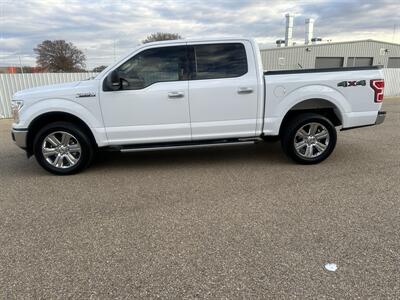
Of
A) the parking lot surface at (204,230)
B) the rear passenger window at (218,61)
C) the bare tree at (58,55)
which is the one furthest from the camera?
the bare tree at (58,55)

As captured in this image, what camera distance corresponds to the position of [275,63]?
2630 centimetres

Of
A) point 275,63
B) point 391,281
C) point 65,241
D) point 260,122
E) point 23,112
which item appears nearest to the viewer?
point 391,281

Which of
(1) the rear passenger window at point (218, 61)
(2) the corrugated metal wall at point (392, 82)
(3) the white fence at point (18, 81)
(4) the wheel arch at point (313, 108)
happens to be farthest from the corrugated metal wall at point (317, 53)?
(1) the rear passenger window at point (218, 61)

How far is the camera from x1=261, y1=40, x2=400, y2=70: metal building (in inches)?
1035

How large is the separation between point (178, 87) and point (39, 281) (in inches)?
125

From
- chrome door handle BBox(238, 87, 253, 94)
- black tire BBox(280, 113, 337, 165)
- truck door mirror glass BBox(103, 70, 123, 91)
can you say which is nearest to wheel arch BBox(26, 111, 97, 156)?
truck door mirror glass BBox(103, 70, 123, 91)

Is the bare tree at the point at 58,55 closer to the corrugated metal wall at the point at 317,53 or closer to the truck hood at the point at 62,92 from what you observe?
the corrugated metal wall at the point at 317,53

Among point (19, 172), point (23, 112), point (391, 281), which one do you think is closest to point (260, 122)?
point (391, 281)

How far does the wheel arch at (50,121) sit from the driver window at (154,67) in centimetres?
96

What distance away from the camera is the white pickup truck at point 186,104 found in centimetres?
470

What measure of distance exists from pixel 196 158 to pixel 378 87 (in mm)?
3285

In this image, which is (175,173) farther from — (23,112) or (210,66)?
(23,112)

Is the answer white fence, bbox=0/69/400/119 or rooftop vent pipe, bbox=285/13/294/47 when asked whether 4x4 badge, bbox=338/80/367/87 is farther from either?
rooftop vent pipe, bbox=285/13/294/47

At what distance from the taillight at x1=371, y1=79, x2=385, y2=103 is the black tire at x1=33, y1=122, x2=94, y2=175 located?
15.3 feet
